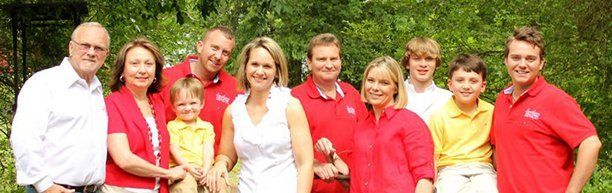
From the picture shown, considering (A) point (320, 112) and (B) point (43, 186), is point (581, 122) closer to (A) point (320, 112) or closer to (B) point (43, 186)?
(A) point (320, 112)

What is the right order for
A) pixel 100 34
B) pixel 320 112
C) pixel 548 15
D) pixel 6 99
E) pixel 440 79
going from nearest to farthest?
1. pixel 100 34
2. pixel 320 112
3. pixel 548 15
4. pixel 440 79
5. pixel 6 99

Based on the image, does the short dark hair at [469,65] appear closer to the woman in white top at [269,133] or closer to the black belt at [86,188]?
the woman in white top at [269,133]

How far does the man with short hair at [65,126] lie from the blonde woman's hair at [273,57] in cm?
80

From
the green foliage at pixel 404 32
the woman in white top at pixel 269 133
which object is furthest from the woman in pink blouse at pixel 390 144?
the green foliage at pixel 404 32

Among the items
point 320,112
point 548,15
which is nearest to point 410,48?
point 320,112

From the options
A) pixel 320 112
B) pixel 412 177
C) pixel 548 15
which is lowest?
pixel 412 177

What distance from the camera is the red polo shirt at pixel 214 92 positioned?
552 cm

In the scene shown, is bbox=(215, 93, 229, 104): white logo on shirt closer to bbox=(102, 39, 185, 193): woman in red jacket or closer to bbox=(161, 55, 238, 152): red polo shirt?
bbox=(161, 55, 238, 152): red polo shirt

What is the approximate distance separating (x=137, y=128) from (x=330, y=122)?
1.24 meters

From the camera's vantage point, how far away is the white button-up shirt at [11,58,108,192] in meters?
4.32

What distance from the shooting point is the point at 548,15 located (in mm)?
9633

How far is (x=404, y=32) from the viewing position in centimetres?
1271

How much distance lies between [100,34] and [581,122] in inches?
104

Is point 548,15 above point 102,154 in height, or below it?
above
